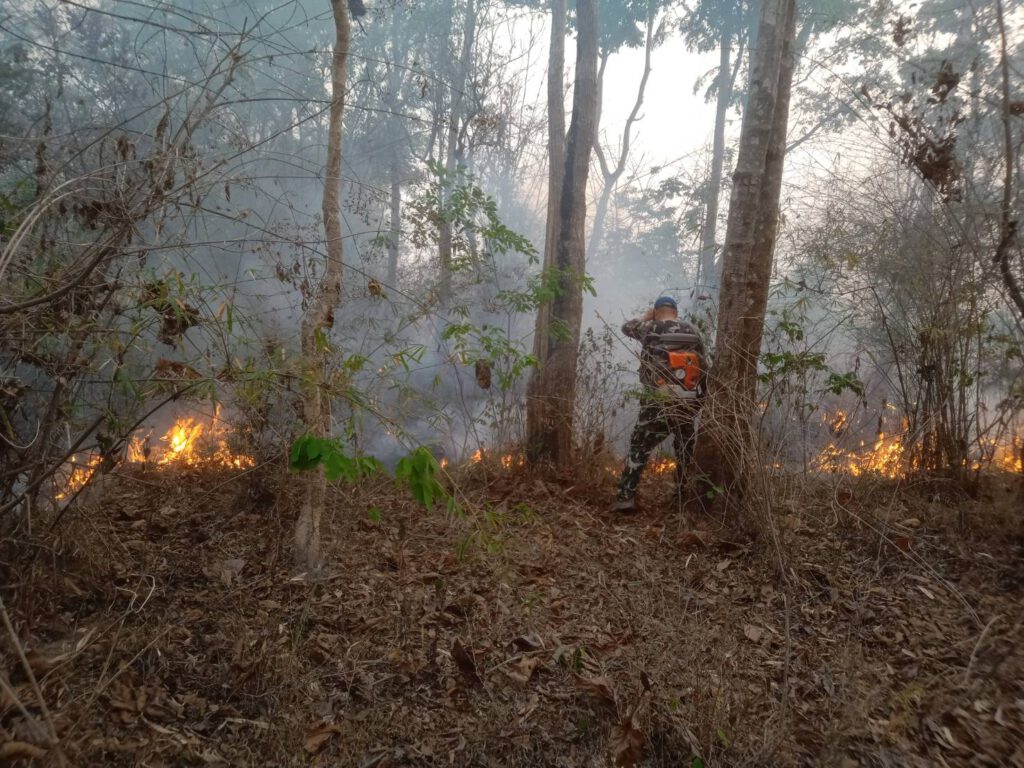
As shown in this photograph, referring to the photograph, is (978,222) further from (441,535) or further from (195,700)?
(195,700)

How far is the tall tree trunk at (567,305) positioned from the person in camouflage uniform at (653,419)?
87 cm

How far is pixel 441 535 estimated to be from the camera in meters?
4.31

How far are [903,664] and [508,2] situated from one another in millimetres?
18298

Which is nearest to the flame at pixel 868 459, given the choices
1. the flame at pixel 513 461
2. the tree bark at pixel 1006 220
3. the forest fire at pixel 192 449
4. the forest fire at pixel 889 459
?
the forest fire at pixel 889 459

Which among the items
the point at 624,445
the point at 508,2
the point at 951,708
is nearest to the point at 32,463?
the point at 951,708

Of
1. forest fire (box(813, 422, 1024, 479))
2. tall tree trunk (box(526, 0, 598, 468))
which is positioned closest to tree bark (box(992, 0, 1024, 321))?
forest fire (box(813, 422, 1024, 479))

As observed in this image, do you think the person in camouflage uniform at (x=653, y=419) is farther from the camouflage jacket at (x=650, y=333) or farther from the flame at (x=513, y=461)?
the flame at (x=513, y=461)

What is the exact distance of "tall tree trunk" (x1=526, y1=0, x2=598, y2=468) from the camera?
5.95m

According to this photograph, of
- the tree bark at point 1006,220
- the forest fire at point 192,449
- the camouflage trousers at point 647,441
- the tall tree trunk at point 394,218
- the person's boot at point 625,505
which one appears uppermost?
the tall tree trunk at point 394,218

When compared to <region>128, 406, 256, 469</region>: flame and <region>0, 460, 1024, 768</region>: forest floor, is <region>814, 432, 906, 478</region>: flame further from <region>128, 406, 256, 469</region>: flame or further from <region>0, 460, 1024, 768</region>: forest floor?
<region>128, 406, 256, 469</region>: flame

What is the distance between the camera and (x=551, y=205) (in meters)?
6.82

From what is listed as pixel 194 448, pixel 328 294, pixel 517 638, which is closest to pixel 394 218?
pixel 194 448

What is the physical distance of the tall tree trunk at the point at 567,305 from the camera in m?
5.95

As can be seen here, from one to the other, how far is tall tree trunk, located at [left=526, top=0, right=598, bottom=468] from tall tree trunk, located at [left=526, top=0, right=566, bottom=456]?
3 cm
